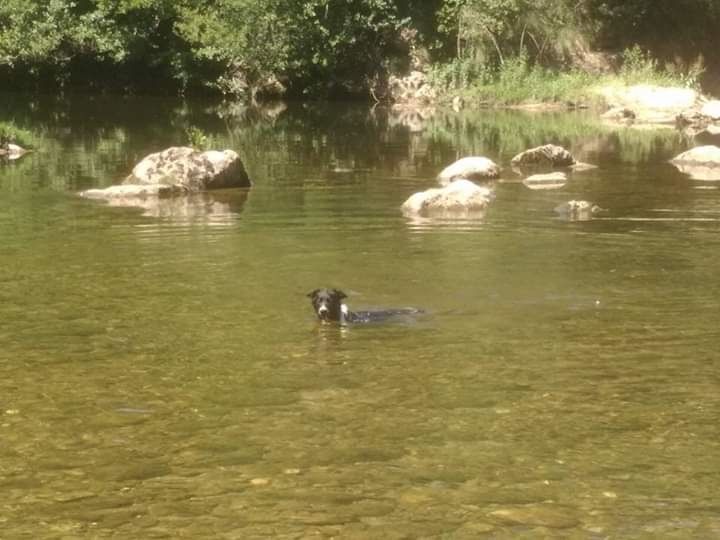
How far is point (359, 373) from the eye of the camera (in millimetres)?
8625

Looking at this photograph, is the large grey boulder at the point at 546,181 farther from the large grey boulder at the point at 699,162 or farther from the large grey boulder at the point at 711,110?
the large grey boulder at the point at 711,110

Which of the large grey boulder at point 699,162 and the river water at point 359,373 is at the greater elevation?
the large grey boulder at point 699,162

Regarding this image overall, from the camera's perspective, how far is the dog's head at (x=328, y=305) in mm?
10125

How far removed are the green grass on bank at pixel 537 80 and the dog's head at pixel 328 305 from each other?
3350 centimetres

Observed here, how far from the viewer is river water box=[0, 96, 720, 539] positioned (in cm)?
608

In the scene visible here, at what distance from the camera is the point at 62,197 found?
1959 centimetres

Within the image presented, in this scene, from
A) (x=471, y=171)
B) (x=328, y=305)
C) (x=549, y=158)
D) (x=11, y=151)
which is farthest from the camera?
(x=11, y=151)

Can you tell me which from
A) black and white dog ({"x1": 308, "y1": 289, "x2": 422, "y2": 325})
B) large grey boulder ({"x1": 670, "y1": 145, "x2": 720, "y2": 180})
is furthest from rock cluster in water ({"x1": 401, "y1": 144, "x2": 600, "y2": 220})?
black and white dog ({"x1": 308, "y1": 289, "x2": 422, "y2": 325})

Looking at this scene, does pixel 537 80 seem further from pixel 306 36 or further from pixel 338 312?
pixel 338 312

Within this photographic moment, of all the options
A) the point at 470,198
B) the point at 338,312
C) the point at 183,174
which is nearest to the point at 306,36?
the point at 183,174

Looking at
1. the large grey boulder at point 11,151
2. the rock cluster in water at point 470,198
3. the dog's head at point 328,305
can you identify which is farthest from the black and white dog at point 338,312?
the large grey boulder at point 11,151

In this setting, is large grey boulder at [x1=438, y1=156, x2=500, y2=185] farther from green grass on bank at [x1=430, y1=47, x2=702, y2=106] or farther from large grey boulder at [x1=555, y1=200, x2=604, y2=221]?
green grass on bank at [x1=430, y1=47, x2=702, y2=106]

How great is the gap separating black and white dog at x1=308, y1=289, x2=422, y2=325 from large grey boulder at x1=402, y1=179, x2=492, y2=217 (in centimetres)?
670

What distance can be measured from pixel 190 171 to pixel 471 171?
5.19 metres
